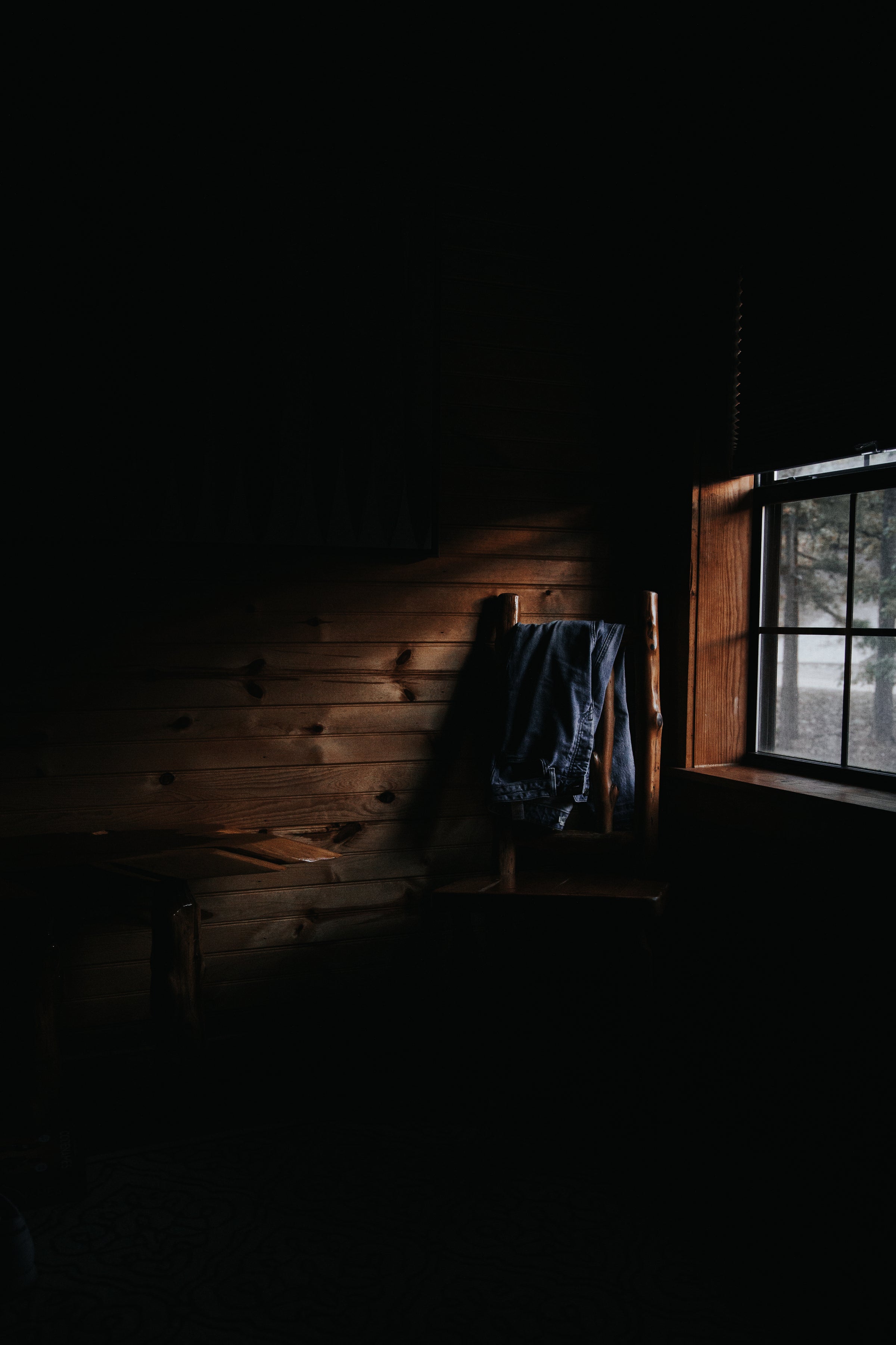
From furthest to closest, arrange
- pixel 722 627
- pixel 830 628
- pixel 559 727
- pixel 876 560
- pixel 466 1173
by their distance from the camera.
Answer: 1. pixel 722 627
2. pixel 559 727
3. pixel 830 628
4. pixel 876 560
5. pixel 466 1173

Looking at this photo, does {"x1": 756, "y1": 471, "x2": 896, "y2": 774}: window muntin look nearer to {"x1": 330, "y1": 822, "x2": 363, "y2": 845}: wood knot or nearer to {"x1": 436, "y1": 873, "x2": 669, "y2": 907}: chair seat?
{"x1": 436, "y1": 873, "x2": 669, "y2": 907}: chair seat

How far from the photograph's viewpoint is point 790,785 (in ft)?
6.71

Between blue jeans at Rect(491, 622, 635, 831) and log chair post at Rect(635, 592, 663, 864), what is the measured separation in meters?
0.06

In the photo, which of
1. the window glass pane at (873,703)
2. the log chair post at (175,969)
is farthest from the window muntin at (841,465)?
the log chair post at (175,969)

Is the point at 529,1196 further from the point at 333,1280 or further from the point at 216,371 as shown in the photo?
the point at 216,371

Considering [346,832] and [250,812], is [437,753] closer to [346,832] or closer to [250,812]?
[346,832]

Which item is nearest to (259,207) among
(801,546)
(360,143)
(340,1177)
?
(360,143)

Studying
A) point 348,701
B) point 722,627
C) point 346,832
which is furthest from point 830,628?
point 346,832

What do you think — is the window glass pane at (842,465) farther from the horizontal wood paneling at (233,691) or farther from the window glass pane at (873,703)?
the horizontal wood paneling at (233,691)

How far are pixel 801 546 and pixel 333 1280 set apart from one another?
5.87ft

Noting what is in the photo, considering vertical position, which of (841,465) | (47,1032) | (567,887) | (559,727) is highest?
(841,465)

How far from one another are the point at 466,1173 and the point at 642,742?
99 cm

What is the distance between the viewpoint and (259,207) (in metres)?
2.17

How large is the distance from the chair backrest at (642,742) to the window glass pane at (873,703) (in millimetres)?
424
